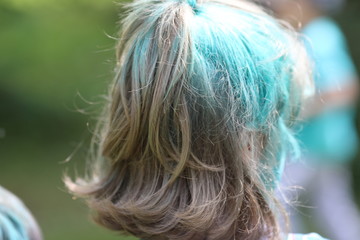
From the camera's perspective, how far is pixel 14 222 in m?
1.92

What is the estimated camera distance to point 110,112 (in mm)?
1874

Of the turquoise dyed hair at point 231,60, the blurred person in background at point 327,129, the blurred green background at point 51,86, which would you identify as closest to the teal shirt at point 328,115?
the blurred person in background at point 327,129

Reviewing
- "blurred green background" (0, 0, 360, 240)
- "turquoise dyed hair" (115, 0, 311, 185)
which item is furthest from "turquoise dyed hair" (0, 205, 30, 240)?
"blurred green background" (0, 0, 360, 240)

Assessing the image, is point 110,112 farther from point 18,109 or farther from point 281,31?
point 18,109

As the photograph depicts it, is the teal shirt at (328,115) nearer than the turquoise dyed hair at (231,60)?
No

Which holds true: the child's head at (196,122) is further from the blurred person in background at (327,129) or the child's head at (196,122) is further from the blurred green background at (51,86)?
the blurred green background at (51,86)

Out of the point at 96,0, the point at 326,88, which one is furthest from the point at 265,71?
the point at 96,0

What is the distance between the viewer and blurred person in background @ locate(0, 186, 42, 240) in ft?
6.08

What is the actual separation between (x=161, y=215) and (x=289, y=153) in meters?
0.60

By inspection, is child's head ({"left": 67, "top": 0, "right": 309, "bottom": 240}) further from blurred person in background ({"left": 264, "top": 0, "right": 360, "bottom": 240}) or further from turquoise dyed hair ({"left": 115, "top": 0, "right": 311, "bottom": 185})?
blurred person in background ({"left": 264, "top": 0, "right": 360, "bottom": 240})

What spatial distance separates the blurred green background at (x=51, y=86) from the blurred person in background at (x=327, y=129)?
124 cm

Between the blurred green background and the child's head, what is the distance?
3.17 metres

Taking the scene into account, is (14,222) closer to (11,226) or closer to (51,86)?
(11,226)

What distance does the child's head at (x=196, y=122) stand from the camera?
1660 mm
